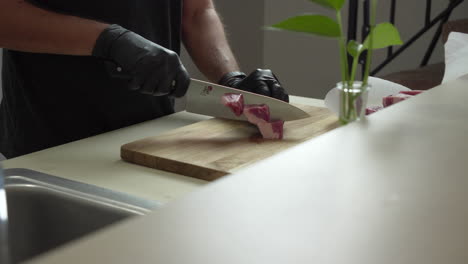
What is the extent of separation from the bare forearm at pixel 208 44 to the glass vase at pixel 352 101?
95 cm

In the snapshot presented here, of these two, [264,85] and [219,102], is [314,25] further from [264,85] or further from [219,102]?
[264,85]

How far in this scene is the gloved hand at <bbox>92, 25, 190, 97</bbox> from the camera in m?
1.24

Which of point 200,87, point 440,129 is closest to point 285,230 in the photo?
point 440,129

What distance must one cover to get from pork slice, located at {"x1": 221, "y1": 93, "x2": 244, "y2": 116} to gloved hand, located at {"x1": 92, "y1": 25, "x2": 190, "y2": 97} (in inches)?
3.9

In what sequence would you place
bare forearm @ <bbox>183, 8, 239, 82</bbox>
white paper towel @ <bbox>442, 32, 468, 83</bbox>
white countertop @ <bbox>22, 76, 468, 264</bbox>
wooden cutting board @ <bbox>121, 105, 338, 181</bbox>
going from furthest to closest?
bare forearm @ <bbox>183, 8, 239, 82</bbox> → white paper towel @ <bbox>442, 32, 468, 83</bbox> → wooden cutting board @ <bbox>121, 105, 338, 181</bbox> → white countertop @ <bbox>22, 76, 468, 264</bbox>

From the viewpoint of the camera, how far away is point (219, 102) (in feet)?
4.20

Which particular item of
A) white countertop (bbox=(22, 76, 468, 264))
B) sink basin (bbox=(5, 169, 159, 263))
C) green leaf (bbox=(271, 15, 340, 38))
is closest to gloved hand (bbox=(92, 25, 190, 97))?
sink basin (bbox=(5, 169, 159, 263))

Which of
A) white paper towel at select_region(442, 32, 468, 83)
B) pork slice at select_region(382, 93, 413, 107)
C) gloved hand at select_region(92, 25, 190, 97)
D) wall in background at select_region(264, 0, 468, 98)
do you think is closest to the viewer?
pork slice at select_region(382, 93, 413, 107)

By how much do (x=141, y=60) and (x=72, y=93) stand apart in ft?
0.73

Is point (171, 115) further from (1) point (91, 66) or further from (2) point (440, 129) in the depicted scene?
(2) point (440, 129)

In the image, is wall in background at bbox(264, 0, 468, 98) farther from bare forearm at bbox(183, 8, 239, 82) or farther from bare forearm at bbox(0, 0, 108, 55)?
bare forearm at bbox(0, 0, 108, 55)

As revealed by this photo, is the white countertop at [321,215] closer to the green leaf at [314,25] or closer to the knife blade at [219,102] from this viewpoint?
the green leaf at [314,25]

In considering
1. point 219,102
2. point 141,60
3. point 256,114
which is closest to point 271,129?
point 256,114

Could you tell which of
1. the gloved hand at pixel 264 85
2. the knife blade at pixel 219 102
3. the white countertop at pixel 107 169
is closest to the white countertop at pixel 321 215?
the white countertop at pixel 107 169
